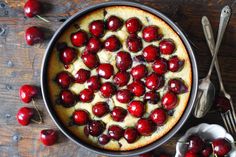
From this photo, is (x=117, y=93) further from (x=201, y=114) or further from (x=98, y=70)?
(x=201, y=114)

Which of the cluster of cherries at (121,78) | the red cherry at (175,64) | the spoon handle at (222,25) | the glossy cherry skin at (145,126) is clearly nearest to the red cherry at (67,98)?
the cluster of cherries at (121,78)

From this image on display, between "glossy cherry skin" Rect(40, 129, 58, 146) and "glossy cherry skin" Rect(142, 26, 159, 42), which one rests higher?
"glossy cherry skin" Rect(142, 26, 159, 42)

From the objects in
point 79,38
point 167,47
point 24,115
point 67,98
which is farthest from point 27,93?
point 167,47

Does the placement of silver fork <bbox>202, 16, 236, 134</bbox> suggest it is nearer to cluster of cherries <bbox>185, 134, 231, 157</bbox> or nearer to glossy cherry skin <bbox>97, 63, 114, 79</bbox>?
cluster of cherries <bbox>185, 134, 231, 157</bbox>

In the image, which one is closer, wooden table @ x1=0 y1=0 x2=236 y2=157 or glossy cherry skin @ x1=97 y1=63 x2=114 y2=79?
glossy cherry skin @ x1=97 y1=63 x2=114 y2=79

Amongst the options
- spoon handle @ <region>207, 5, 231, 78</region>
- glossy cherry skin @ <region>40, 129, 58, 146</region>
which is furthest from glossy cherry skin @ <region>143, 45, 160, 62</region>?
glossy cherry skin @ <region>40, 129, 58, 146</region>

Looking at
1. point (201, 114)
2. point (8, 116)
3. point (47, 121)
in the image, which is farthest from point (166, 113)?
point (8, 116)
